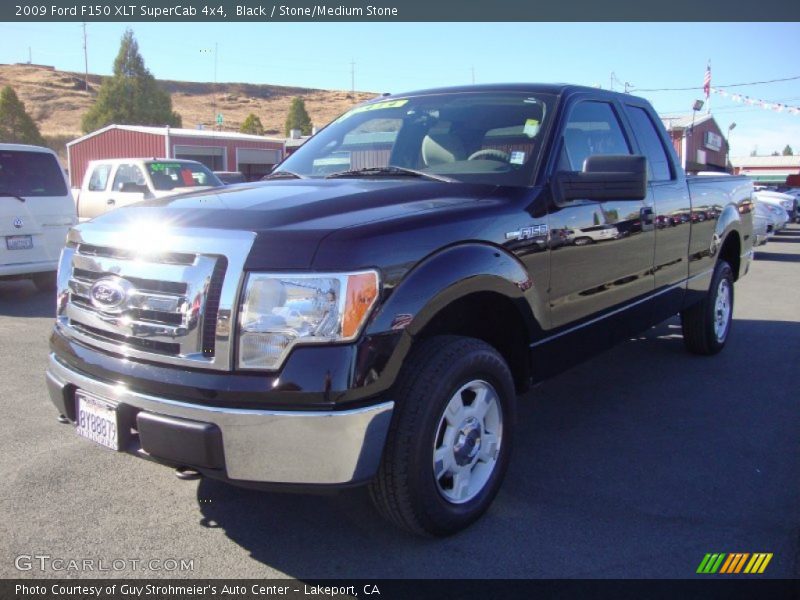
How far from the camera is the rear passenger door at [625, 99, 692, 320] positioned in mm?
4664

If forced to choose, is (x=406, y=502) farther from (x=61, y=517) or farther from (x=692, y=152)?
(x=692, y=152)

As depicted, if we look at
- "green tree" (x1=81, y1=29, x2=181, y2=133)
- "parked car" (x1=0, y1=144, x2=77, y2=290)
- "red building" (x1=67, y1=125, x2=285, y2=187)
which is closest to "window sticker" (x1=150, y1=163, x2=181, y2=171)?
"parked car" (x1=0, y1=144, x2=77, y2=290)

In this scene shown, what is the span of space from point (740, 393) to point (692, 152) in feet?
88.6

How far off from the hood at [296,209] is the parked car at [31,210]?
5693 millimetres

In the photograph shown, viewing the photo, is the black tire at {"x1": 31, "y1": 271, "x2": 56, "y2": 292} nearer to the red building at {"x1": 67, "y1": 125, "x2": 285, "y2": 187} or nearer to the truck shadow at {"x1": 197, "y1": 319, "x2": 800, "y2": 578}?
the truck shadow at {"x1": 197, "y1": 319, "x2": 800, "y2": 578}

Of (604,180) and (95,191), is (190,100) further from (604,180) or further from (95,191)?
(604,180)

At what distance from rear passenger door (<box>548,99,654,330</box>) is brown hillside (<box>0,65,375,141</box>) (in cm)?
6997

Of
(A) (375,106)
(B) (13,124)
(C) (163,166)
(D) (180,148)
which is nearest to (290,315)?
(A) (375,106)

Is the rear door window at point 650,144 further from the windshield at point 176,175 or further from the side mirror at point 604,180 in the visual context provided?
the windshield at point 176,175

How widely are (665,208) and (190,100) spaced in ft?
391

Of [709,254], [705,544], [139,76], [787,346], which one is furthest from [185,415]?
[139,76]

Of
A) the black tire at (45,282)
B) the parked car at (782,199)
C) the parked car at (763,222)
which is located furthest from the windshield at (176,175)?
the parked car at (782,199)

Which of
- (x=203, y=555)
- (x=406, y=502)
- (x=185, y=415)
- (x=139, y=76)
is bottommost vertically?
(x=203, y=555)

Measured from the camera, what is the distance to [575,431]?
4320 mm
